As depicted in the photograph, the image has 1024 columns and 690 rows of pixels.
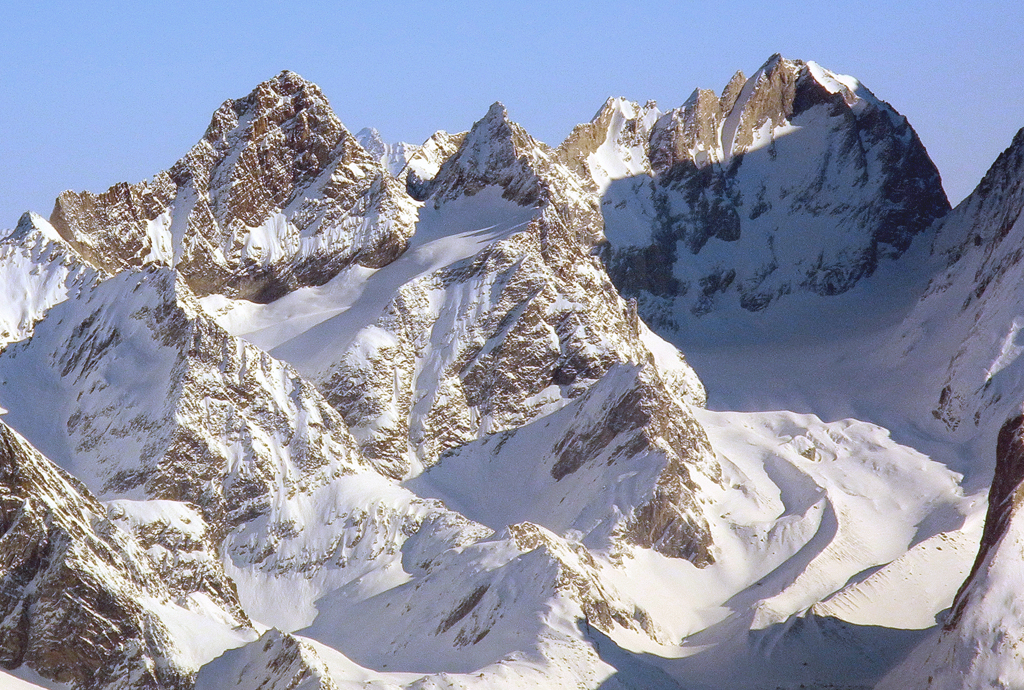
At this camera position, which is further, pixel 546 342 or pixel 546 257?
pixel 546 257

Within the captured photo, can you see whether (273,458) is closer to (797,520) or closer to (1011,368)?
(797,520)

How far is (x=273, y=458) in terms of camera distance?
533 ft

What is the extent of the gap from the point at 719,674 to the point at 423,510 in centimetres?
3587

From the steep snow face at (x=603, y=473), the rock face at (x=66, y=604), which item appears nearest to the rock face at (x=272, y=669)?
the rock face at (x=66, y=604)

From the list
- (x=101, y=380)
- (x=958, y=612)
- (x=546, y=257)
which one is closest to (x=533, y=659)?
(x=958, y=612)

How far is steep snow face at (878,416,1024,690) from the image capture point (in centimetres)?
10525

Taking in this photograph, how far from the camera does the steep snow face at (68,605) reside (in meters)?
103

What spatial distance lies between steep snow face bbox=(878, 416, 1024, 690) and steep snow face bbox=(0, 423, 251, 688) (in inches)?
1791

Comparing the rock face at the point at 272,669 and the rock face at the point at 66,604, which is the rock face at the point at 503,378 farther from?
the rock face at the point at 66,604

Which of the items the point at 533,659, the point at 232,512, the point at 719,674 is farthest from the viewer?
the point at 232,512

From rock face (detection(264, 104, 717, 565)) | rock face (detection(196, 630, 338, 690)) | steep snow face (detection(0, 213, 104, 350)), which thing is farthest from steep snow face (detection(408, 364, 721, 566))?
rock face (detection(196, 630, 338, 690))

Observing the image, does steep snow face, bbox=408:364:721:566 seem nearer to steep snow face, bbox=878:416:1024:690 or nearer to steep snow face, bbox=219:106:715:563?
steep snow face, bbox=219:106:715:563

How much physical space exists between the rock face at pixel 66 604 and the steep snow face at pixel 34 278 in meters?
82.5

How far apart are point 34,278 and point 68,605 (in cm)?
9469
